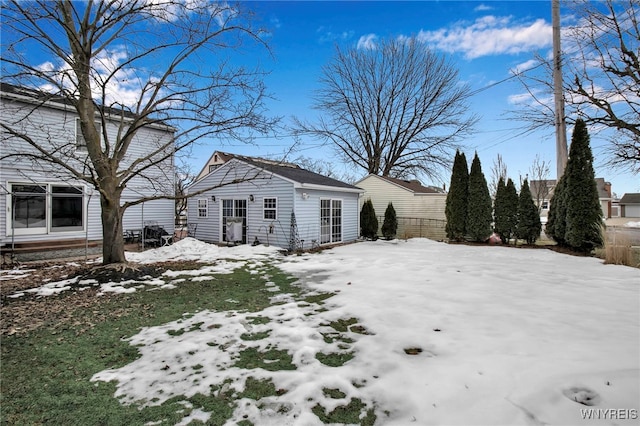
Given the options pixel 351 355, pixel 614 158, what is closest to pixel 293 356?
pixel 351 355

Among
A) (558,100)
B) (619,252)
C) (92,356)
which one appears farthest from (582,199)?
(92,356)

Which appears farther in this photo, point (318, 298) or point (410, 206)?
point (410, 206)

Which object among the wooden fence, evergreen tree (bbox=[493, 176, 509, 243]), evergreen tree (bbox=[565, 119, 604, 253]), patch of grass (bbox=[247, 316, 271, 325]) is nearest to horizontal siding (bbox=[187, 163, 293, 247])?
patch of grass (bbox=[247, 316, 271, 325])

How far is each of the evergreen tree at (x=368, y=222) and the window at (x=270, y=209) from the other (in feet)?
19.9

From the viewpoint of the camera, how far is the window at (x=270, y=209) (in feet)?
39.8

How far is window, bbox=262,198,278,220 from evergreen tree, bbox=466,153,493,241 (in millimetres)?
8393

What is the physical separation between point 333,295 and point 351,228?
984cm

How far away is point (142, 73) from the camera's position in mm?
7352

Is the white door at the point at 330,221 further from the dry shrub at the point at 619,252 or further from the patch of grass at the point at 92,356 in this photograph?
the dry shrub at the point at 619,252

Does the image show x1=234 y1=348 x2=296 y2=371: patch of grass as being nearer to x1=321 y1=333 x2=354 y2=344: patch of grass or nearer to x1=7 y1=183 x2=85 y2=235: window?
x1=321 y1=333 x2=354 y2=344: patch of grass

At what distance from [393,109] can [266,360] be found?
23997mm

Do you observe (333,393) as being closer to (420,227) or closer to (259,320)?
(259,320)

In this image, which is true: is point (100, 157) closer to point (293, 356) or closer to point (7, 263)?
point (7, 263)

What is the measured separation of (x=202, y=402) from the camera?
243cm
